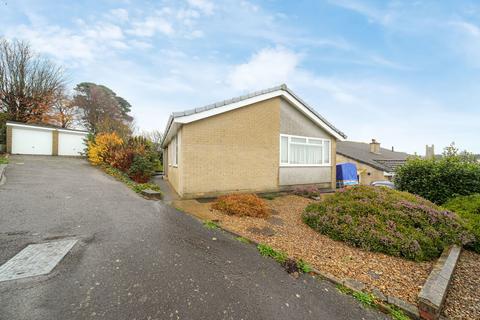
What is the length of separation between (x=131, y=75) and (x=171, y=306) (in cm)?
1262

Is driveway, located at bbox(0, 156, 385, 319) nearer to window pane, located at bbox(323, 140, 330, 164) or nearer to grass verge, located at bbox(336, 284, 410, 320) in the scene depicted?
grass verge, located at bbox(336, 284, 410, 320)

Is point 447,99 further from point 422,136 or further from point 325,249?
point 325,249

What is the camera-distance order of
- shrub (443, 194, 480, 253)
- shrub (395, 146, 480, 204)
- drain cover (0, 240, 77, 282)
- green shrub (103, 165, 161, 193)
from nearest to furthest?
drain cover (0, 240, 77, 282), shrub (443, 194, 480, 253), shrub (395, 146, 480, 204), green shrub (103, 165, 161, 193)

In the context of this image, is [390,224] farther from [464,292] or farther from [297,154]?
[297,154]

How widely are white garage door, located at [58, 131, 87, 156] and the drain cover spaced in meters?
19.7

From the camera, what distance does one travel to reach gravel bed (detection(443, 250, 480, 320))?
248cm

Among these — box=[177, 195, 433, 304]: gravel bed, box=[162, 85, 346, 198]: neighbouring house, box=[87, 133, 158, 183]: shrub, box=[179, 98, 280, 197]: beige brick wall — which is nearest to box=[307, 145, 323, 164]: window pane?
box=[162, 85, 346, 198]: neighbouring house

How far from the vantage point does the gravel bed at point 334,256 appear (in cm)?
303

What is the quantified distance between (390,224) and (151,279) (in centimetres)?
494

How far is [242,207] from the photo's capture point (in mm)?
6074

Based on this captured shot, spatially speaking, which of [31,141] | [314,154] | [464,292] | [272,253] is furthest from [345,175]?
[31,141]

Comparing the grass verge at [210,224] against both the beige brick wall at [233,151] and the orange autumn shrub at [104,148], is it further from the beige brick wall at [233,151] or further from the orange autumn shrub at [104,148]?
the orange autumn shrub at [104,148]

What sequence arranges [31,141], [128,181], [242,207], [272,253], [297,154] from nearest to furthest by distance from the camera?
[272,253] < [242,207] < [128,181] < [297,154] < [31,141]

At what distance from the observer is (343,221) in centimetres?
471
